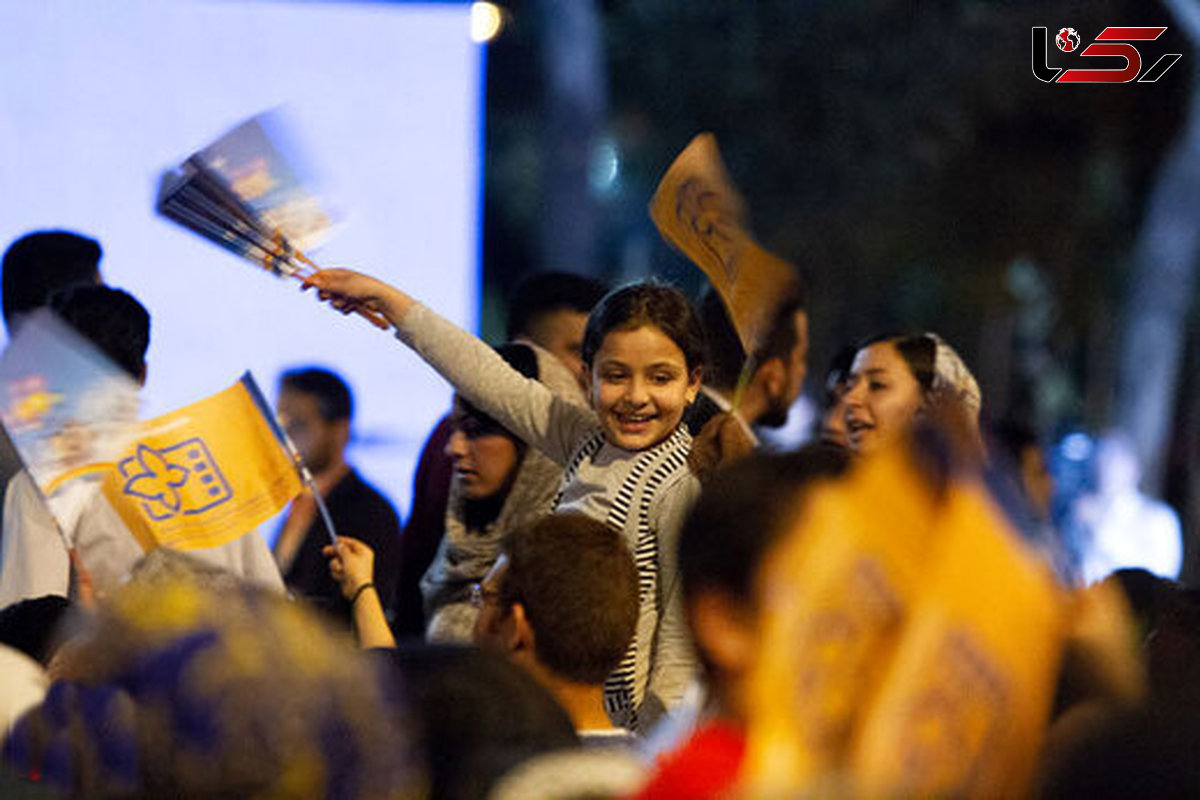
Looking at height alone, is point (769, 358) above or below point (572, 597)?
below

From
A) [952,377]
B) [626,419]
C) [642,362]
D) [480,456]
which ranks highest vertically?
[642,362]

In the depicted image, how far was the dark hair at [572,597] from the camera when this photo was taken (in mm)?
3316

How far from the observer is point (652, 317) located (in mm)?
4266

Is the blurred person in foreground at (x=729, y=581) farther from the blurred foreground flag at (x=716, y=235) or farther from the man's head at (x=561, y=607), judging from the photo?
the blurred foreground flag at (x=716, y=235)

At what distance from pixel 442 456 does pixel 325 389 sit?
3.33 ft

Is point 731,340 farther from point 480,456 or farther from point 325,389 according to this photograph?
point 325,389

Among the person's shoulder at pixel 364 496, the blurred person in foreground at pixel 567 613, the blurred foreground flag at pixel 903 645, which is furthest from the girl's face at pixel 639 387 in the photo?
the blurred foreground flag at pixel 903 645

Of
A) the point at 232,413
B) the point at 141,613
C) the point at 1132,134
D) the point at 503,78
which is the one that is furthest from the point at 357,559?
the point at 1132,134

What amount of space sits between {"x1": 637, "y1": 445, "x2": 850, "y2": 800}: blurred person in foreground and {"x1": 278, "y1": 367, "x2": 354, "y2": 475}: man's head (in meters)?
3.80

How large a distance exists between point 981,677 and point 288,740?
2.62 ft

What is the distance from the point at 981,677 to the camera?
6.78 feet

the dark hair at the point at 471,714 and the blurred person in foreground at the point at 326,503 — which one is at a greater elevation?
the dark hair at the point at 471,714

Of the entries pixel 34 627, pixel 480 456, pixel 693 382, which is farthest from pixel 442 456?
pixel 34 627

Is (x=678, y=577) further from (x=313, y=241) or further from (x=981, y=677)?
(x=981, y=677)
